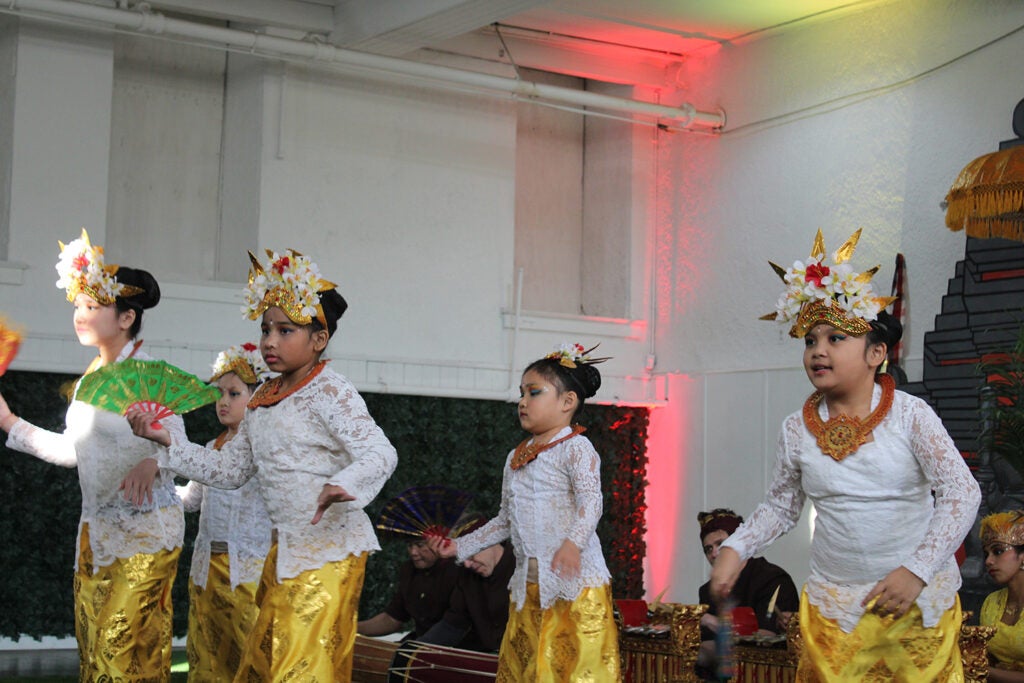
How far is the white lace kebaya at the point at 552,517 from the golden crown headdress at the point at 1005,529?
1675 mm

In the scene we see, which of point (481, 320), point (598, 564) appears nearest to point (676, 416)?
point (481, 320)

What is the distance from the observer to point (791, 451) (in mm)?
4125

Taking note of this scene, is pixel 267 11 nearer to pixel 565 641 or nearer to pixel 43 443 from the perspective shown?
pixel 43 443

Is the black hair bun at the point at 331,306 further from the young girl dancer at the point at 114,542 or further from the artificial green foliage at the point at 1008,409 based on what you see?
the artificial green foliage at the point at 1008,409

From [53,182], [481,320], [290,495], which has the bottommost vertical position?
[290,495]

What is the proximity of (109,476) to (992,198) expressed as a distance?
191 inches

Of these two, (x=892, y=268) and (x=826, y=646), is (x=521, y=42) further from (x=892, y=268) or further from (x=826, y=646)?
(x=826, y=646)

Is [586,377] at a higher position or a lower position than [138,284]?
lower

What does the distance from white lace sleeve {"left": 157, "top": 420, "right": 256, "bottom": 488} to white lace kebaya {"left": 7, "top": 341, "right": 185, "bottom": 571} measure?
43 centimetres

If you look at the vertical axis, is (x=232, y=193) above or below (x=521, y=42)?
below

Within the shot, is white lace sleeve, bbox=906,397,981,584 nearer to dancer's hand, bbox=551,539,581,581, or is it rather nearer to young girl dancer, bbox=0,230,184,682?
dancer's hand, bbox=551,539,581,581

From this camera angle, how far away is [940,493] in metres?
3.86

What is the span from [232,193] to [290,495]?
233 inches

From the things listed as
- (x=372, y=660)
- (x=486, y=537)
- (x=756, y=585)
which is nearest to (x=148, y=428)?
(x=486, y=537)
